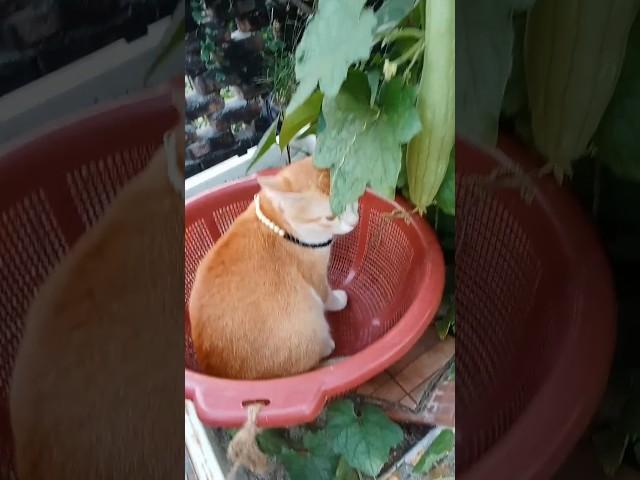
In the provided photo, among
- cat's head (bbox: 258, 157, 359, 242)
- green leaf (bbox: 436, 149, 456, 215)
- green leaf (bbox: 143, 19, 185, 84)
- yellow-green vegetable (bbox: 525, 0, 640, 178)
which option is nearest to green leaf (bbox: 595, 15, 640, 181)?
yellow-green vegetable (bbox: 525, 0, 640, 178)

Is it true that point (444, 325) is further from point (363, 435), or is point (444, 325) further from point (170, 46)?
point (170, 46)

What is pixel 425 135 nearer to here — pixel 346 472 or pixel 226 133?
pixel 226 133

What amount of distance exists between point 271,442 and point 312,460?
0.05m

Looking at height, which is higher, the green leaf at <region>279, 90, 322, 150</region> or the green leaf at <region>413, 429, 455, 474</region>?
the green leaf at <region>279, 90, 322, 150</region>

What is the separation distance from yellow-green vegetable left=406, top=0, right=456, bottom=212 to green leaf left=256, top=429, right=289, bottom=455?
26cm

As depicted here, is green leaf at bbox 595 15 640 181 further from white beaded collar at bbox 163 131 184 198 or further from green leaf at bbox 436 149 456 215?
white beaded collar at bbox 163 131 184 198

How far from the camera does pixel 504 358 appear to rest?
0.75m

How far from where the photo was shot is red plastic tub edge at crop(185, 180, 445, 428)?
2.28 feet

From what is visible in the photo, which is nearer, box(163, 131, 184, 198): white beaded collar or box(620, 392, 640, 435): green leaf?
box(163, 131, 184, 198): white beaded collar

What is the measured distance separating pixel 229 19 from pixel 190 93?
69 mm

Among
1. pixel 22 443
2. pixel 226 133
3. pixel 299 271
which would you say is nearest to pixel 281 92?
pixel 226 133

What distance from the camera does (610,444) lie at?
762 millimetres

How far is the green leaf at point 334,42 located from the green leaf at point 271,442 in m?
0.32

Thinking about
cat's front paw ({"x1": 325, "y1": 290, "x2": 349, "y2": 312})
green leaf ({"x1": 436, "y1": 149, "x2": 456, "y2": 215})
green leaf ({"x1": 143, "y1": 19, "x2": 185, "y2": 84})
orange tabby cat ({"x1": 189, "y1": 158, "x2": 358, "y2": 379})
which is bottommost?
cat's front paw ({"x1": 325, "y1": 290, "x2": 349, "y2": 312})
